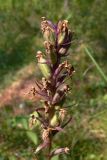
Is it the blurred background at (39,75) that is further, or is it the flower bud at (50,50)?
the blurred background at (39,75)

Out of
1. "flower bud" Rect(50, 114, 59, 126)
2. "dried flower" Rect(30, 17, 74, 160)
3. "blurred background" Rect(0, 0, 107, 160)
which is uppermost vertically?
"blurred background" Rect(0, 0, 107, 160)

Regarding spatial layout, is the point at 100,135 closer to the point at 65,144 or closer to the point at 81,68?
the point at 65,144

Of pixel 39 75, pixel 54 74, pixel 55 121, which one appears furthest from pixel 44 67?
pixel 39 75

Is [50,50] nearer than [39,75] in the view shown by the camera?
Yes

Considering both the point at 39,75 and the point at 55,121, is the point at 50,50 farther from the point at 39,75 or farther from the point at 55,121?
the point at 39,75

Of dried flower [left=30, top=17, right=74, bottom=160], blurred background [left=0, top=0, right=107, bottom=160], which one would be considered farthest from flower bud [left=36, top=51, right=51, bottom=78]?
blurred background [left=0, top=0, right=107, bottom=160]

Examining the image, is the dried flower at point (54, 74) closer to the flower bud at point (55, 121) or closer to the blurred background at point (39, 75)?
the flower bud at point (55, 121)

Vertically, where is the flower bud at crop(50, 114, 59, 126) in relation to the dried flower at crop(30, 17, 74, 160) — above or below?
Result: below

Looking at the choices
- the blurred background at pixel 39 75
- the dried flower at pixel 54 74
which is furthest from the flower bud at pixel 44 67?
the blurred background at pixel 39 75

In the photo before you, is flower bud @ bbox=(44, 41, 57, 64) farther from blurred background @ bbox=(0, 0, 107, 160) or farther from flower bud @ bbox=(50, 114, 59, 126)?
blurred background @ bbox=(0, 0, 107, 160)
